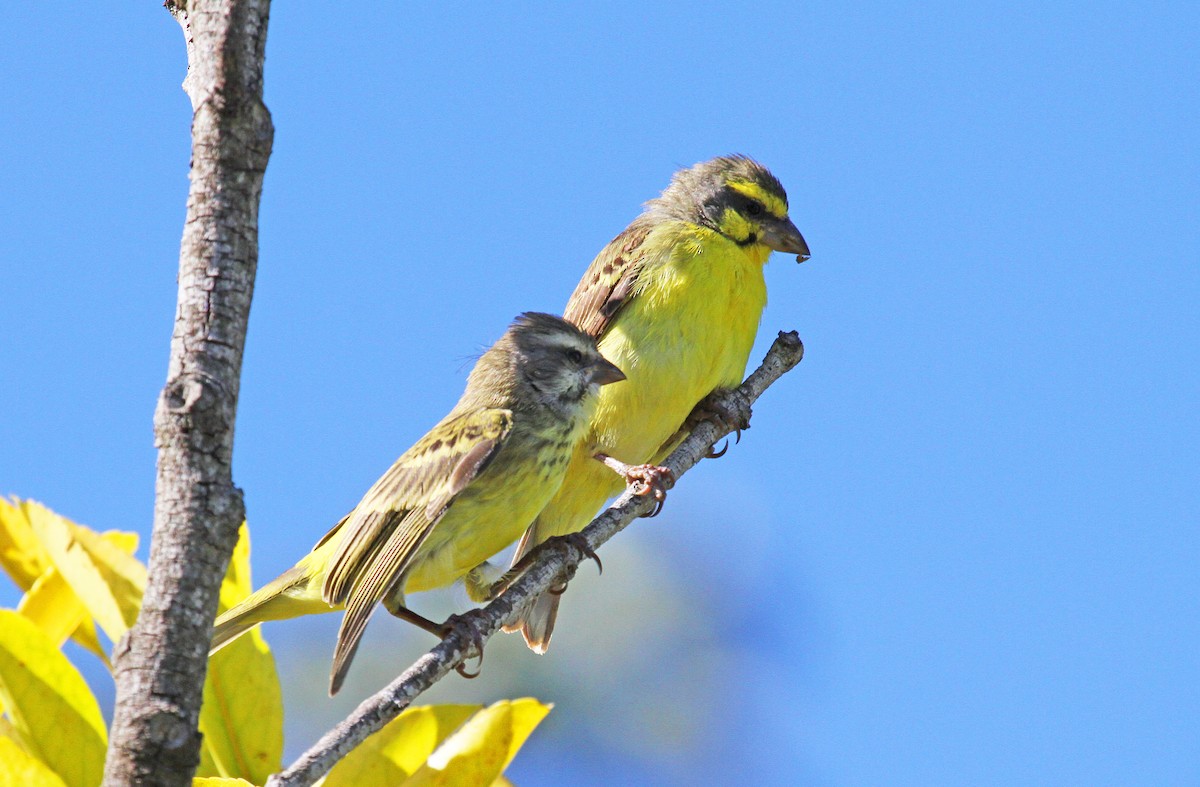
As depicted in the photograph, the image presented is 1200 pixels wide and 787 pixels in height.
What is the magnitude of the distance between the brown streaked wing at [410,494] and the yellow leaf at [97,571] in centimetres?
99

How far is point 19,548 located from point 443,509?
4.29 feet

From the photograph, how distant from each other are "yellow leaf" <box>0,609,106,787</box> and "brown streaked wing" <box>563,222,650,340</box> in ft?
10.1

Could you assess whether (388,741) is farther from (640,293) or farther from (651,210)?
(651,210)

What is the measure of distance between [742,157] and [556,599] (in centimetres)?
260

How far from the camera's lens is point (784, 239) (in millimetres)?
6133

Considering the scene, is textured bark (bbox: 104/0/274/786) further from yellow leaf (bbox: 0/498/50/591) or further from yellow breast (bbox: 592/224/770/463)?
yellow breast (bbox: 592/224/770/463)

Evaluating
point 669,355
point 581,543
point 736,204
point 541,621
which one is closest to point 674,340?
point 669,355

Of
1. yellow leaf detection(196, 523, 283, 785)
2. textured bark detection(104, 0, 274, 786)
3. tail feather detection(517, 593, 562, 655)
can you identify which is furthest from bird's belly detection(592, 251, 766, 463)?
textured bark detection(104, 0, 274, 786)

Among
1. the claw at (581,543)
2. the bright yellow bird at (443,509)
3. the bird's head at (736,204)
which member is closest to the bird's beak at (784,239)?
the bird's head at (736,204)

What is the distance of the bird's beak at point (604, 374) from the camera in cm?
515

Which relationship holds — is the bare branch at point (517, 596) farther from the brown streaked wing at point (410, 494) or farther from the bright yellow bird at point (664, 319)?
the brown streaked wing at point (410, 494)

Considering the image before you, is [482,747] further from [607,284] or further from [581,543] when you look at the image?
[607,284]

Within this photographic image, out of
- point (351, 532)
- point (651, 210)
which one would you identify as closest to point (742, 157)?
point (651, 210)

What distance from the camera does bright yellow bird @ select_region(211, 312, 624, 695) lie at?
4.18 metres
